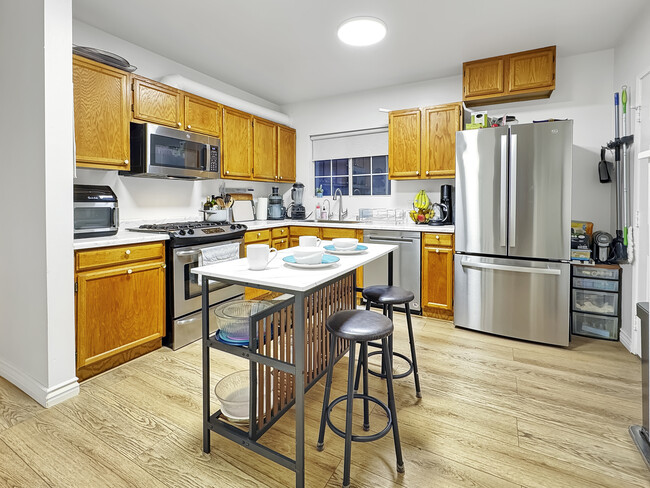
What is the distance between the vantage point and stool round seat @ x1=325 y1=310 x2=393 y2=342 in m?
1.43

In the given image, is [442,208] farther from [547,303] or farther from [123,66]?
[123,66]

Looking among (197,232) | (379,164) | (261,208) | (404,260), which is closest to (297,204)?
(261,208)

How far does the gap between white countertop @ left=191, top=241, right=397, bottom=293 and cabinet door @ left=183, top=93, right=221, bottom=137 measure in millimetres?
2297

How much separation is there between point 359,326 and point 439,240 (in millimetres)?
2305

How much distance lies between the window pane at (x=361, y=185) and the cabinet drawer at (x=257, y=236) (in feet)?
4.75

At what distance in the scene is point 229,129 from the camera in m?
3.90

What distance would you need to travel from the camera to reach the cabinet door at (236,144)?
3.85 m

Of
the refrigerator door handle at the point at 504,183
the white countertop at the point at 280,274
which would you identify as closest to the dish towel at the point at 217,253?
the white countertop at the point at 280,274

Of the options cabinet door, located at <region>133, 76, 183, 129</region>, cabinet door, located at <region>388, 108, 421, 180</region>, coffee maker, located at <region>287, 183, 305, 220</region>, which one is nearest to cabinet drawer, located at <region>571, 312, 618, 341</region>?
cabinet door, located at <region>388, 108, 421, 180</region>

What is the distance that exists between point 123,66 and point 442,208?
330cm

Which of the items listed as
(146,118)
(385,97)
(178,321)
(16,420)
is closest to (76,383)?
(16,420)

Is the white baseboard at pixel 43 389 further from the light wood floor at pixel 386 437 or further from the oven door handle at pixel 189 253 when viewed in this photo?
the oven door handle at pixel 189 253

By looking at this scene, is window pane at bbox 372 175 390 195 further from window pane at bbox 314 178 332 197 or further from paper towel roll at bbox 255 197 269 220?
paper towel roll at bbox 255 197 269 220

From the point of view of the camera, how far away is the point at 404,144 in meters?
4.02
